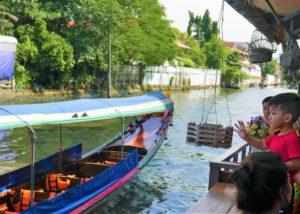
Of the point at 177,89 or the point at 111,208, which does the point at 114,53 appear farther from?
the point at 111,208

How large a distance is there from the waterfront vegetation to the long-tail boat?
15275 mm

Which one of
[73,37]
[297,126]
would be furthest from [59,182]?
[73,37]

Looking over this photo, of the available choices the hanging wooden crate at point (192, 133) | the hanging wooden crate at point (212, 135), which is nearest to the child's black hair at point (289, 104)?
the hanging wooden crate at point (212, 135)

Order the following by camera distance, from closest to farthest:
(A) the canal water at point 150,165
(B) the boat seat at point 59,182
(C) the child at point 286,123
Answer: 1. (C) the child at point 286,123
2. (B) the boat seat at point 59,182
3. (A) the canal water at point 150,165

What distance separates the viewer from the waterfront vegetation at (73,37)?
28.6 metres

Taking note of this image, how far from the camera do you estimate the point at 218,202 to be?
4.07m

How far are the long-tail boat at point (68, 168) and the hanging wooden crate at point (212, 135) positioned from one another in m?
2.20

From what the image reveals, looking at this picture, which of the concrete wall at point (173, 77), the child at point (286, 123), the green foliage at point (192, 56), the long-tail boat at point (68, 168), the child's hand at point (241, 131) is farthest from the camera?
the green foliage at point (192, 56)

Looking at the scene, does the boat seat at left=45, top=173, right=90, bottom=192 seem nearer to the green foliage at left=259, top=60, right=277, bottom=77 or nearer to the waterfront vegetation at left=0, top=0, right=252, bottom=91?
the waterfront vegetation at left=0, top=0, right=252, bottom=91

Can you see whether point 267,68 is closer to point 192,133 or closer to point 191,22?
point 191,22

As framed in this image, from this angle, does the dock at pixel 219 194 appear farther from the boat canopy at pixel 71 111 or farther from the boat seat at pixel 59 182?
the boat seat at pixel 59 182

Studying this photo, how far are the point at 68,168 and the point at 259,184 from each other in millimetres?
8436

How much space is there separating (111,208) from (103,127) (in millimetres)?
11885

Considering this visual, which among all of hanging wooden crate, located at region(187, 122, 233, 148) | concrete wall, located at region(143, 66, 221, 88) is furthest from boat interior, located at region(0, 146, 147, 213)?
concrete wall, located at region(143, 66, 221, 88)
